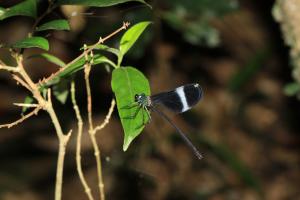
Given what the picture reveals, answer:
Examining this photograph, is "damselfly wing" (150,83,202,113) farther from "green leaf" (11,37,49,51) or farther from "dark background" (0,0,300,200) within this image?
"dark background" (0,0,300,200)

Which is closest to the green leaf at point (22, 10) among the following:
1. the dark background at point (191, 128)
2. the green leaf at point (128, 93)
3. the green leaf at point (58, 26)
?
the green leaf at point (58, 26)

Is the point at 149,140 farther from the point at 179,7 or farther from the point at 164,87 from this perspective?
the point at 179,7

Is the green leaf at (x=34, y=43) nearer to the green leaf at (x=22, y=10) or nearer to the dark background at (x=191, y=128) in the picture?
the green leaf at (x=22, y=10)

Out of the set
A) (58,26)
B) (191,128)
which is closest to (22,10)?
(58,26)

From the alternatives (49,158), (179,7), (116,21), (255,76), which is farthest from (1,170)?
(255,76)

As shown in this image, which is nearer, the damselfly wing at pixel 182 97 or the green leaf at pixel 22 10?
the green leaf at pixel 22 10

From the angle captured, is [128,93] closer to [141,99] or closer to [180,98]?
[141,99]
